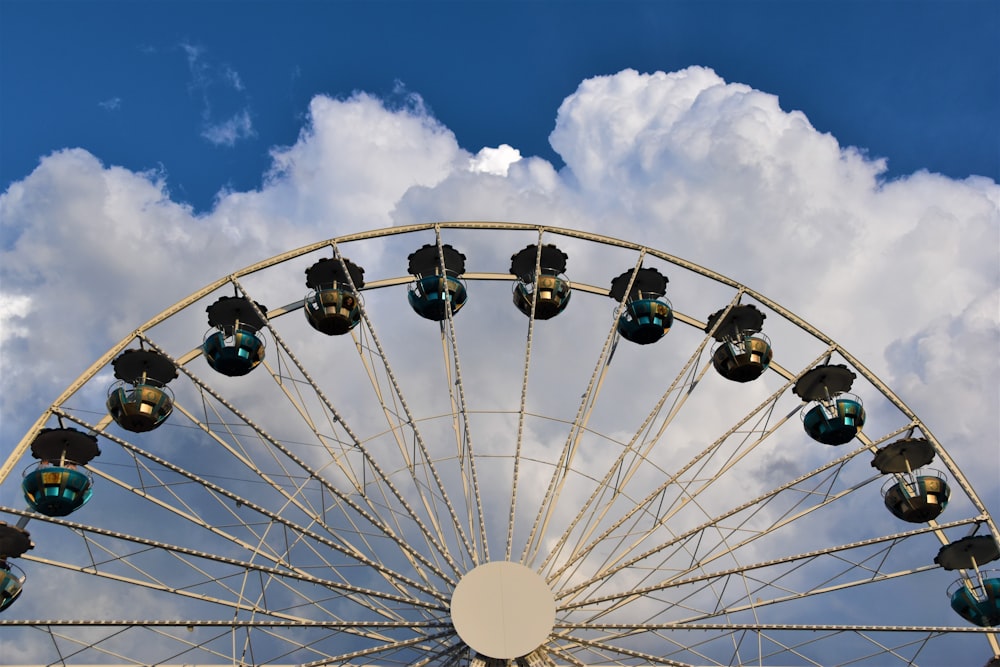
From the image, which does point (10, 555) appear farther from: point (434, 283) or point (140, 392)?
point (434, 283)

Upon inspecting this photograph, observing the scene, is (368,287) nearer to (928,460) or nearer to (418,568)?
(418,568)

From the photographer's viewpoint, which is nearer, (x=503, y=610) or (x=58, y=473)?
(x=503, y=610)

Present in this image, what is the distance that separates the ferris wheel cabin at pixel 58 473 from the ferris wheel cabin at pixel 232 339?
3.19m

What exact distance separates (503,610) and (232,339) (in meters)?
9.04

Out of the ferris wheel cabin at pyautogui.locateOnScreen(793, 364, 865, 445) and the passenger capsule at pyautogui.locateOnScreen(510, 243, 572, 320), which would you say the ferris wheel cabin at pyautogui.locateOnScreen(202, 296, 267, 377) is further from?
the ferris wheel cabin at pyautogui.locateOnScreen(793, 364, 865, 445)

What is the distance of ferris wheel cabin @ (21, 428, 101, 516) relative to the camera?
2164 cm

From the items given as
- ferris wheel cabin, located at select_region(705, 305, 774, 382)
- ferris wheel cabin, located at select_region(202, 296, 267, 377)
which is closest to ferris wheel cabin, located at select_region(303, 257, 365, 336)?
ferris wheel cabin, located at select_region(202, 296, 267, 377)

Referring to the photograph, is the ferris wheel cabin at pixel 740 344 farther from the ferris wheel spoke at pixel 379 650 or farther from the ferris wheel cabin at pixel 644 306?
the ferris wheel spoke at pixel 379 650

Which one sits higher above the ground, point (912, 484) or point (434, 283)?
point (434, 283)

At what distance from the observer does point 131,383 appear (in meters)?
22.9

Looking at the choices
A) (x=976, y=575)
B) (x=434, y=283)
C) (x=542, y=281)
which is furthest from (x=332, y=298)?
(x=976, y=575)

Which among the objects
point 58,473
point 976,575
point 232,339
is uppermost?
point 232,339

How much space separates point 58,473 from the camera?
71.4ft

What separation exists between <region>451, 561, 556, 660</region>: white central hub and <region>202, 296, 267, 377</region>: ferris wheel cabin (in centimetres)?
771
